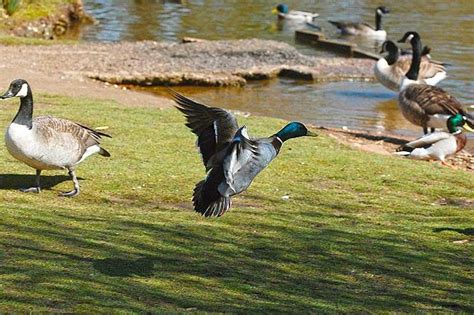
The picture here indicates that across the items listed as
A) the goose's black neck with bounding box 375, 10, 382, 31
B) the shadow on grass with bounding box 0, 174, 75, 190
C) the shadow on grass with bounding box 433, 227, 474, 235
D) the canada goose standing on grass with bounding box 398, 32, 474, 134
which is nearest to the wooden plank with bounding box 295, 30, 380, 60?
the goose's black neck with bounding box 375, 10, 382, 31

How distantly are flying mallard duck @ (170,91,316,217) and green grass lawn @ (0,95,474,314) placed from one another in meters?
0.41

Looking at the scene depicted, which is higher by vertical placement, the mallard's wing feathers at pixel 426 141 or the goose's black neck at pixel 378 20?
the mallard's wing feathers at pixel 426 141

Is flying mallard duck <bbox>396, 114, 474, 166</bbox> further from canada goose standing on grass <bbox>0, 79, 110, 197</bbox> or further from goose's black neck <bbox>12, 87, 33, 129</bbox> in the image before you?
goose's black neck <bbox>12, 87, 33, 129</bbox>

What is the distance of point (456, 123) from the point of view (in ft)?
52.1

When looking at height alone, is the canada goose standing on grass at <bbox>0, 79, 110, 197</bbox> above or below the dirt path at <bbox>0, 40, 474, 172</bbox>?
above

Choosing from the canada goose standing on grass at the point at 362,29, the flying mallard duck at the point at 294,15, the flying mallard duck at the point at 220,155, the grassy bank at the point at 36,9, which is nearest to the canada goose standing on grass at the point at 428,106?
the flying mallard duck at the point at 220,155

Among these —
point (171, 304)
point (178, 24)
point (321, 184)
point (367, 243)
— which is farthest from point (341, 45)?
point (171, 304)

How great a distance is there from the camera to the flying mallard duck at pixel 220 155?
26.1ft

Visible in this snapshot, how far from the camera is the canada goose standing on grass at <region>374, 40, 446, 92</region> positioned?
21875 millimetres

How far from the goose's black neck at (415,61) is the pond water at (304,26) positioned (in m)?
0.96

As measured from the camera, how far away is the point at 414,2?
40.8 m

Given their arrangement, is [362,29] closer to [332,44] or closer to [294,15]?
[332,44]

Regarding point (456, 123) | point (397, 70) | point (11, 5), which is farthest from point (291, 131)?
point (397, 70)

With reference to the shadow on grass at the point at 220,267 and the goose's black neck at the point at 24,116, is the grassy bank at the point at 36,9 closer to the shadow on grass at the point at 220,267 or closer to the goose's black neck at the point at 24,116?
the goose's black neck at the point at 24,116
